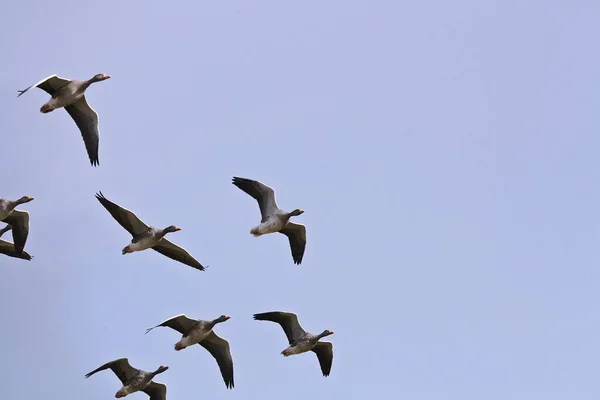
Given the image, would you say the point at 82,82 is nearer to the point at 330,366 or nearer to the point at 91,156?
the point at 91,156

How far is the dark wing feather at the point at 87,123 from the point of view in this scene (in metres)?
45.5

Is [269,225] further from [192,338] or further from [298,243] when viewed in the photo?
[192,338]

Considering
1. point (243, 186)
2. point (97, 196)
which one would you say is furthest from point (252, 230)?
point (97, 196)

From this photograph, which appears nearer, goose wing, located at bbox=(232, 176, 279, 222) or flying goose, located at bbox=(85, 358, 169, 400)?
flying goose, located at bbox=(85, 358, 169, 400)

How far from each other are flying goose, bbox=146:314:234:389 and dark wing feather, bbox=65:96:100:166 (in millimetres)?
5938

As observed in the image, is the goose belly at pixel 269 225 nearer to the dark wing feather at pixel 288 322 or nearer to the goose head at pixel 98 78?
the dark wing feather at pixel 288 322

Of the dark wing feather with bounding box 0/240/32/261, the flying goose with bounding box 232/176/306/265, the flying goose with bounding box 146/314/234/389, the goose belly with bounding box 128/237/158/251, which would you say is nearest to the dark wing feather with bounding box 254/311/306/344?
the flying goose with bounding box 146/314/234/389

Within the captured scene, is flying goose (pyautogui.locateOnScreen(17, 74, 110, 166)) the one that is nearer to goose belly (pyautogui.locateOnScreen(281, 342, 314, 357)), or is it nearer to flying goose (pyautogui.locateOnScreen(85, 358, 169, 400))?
flying goose (pyautogui.locateOnScreen(85, 358, 169, 400))

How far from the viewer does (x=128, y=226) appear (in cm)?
4653

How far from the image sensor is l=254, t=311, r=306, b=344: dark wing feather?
49.6 metres

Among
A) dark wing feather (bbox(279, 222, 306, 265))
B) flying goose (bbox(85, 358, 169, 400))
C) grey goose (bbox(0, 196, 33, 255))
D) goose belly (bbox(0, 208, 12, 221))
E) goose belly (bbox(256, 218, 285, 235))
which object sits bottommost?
flying goose (bbox(85, 358, 169, 400))

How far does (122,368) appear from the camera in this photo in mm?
46844

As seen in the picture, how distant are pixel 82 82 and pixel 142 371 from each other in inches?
380

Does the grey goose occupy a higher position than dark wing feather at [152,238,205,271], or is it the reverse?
dark wing feather at [152,238,205,271]
